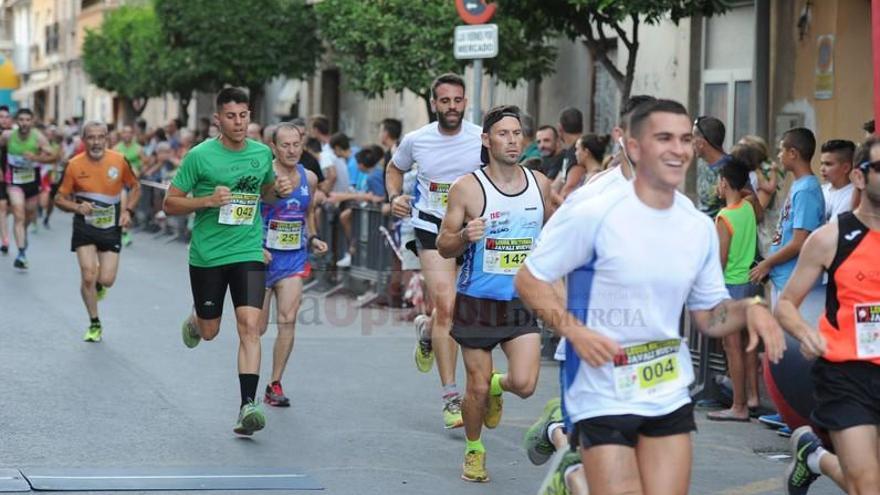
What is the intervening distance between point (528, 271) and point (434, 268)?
393cm

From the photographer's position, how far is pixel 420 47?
2181cm

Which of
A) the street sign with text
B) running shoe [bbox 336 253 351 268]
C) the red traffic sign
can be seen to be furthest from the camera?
running shoe [bbox 336 253 351 268]

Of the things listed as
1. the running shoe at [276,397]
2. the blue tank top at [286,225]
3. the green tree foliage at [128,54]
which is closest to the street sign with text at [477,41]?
the blue tank top at [286,225]

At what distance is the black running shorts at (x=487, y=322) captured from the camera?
8.12 meters

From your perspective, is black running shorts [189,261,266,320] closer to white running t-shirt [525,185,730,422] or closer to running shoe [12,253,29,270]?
white running t-shirt [525,185,730,422]

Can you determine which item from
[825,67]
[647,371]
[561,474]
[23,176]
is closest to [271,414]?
[561,474]

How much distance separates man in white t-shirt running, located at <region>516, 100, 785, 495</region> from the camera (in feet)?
17.8

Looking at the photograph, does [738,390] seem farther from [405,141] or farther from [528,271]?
[528,271]

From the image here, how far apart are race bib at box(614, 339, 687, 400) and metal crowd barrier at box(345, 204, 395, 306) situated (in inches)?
424

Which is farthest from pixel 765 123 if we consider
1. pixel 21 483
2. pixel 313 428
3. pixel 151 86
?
pixel 151 86

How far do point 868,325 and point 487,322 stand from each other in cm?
233

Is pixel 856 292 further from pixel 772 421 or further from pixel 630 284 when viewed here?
pixel 772 421

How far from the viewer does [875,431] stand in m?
6.30

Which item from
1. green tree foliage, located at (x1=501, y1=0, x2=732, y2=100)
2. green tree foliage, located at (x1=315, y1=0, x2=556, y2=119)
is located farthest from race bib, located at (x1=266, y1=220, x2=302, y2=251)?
green tree foliage, located at (x1=315, y1=0, x2=556, y2=119)
